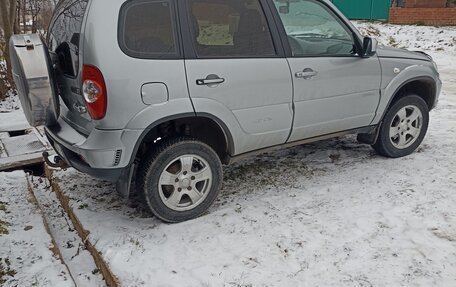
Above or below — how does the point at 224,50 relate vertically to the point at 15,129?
above

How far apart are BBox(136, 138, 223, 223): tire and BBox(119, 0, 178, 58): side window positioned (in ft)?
2.32

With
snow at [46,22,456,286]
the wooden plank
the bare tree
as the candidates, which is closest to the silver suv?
snow at [46,22,456,286]

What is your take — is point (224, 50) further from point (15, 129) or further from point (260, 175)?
point (15, 129)

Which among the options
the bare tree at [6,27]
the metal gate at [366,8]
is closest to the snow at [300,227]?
the bare tree at [6,27]

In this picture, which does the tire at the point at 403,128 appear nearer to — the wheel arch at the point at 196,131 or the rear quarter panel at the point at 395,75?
the rear quarter panel at the point at 395,75

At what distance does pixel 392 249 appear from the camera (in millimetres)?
3055

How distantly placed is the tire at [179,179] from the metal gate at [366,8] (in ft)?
51.7

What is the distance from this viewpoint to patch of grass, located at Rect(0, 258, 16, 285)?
292 cm

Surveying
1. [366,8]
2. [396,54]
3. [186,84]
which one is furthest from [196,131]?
[366,8]

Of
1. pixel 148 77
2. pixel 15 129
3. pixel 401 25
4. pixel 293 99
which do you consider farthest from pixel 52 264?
pixel 401 25

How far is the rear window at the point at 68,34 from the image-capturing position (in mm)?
3092

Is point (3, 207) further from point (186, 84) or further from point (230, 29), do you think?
point (230, 29)

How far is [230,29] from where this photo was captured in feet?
11.3

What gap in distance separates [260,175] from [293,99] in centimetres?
100
